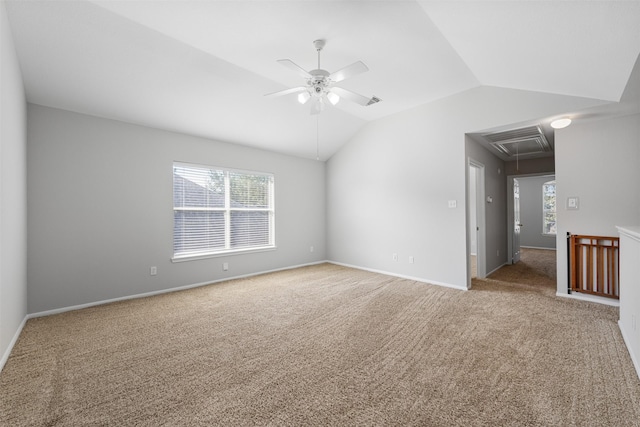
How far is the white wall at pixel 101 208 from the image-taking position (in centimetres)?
325

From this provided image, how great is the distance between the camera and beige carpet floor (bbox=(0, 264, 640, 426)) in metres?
1.64

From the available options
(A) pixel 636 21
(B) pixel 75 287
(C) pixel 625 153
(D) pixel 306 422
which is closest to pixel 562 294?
(C) pixel 625 153

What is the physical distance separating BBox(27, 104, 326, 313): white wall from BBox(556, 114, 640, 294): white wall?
16.7 ft

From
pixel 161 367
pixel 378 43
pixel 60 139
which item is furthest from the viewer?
pixel 60 139

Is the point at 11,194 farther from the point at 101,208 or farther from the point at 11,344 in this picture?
the point at 11,344

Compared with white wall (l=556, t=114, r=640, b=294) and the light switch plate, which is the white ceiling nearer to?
white wall (l=556, t=114, r=640, b=294)

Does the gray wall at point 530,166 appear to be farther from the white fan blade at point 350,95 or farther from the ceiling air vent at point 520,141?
the white fan blade at point 350,95

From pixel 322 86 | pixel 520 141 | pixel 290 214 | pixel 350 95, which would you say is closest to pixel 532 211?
pixel 520 141

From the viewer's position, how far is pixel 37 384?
194 centimetres

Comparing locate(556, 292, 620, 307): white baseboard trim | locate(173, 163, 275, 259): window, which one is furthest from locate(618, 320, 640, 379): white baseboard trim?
locate(173, 163, 275, 259): window

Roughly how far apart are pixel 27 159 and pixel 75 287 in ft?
5.24

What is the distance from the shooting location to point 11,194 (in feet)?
7.97

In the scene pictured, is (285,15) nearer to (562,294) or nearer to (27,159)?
(27,159)

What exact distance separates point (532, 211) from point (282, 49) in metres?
9.47
